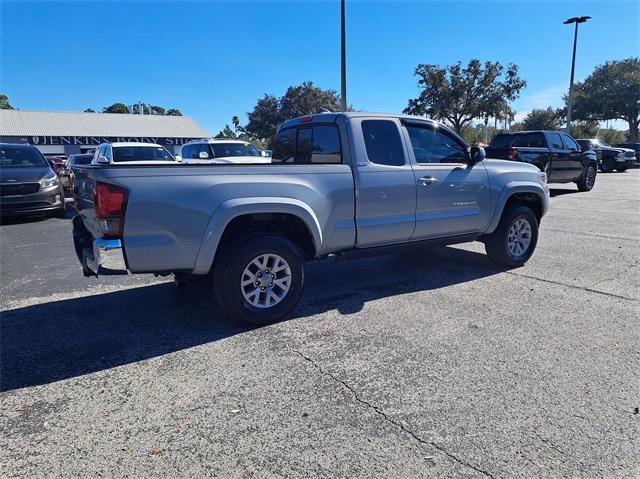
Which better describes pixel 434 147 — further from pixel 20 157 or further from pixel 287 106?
pixel 287 106

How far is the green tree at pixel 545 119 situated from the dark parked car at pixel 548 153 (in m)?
47.1

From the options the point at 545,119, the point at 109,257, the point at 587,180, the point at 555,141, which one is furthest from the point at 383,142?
the point at 545,119

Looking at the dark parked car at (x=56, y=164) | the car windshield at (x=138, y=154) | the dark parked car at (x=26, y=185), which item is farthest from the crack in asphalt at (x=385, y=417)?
the dark parked car at (x=56, y=164)

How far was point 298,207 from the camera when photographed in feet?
13.4

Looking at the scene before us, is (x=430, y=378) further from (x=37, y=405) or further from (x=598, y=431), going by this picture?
(x=37, y=405)

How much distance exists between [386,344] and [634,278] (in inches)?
145

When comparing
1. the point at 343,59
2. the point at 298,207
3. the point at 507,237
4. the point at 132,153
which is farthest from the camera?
the point at 343,59

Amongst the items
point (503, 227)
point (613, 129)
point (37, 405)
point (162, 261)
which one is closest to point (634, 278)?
point (503, 227)

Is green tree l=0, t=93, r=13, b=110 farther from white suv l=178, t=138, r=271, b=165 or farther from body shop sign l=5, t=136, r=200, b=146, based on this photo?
white suv l=178, t=138, r=271, b=165

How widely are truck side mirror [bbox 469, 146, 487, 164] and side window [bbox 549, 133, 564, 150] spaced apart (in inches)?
370

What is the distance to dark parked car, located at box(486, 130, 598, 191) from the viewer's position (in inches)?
509

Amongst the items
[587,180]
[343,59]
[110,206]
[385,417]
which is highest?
[343,59]

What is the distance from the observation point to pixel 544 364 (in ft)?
10.9

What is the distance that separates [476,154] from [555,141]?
988cm
